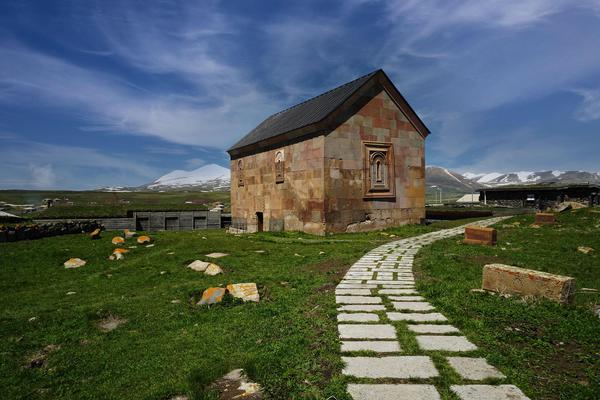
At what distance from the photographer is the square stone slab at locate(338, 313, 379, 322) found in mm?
5723

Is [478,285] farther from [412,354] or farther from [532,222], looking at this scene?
[532,222]

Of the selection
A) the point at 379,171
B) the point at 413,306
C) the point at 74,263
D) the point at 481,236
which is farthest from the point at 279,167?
the point at 413,306

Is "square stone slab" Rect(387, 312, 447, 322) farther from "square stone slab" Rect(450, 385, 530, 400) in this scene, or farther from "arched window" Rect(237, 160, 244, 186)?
"arched window" Rect(237, 160, 244, 186)

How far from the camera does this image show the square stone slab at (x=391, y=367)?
3.92 metres

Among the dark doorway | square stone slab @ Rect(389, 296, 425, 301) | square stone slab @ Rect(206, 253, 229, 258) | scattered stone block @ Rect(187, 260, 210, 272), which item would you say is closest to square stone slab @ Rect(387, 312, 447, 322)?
square stone slab @ Rect(389, 296, 425, 301)

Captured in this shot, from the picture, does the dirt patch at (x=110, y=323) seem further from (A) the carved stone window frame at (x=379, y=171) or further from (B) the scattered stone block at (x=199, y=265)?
(A) the carved stone window frame at (x=379, y=171)

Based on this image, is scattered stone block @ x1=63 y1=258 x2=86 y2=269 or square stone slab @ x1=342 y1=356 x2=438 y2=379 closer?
square stone slab @ x1=342 y1=356 x2=438 y2=379

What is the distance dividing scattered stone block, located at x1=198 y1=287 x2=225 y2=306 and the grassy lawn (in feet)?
0.83

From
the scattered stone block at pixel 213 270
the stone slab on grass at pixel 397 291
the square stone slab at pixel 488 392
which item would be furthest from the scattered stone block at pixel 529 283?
the scattered stone block at pixel 213 270

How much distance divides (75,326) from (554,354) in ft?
26.4

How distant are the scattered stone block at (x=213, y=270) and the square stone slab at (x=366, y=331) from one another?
5.81 meters

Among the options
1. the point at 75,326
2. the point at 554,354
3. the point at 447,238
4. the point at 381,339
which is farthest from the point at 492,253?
the point at 75,326

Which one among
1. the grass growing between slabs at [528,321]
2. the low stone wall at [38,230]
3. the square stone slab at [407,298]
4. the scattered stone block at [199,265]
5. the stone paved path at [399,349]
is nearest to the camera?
the stone paved path at [399,349]

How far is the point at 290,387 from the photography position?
12.4ft
